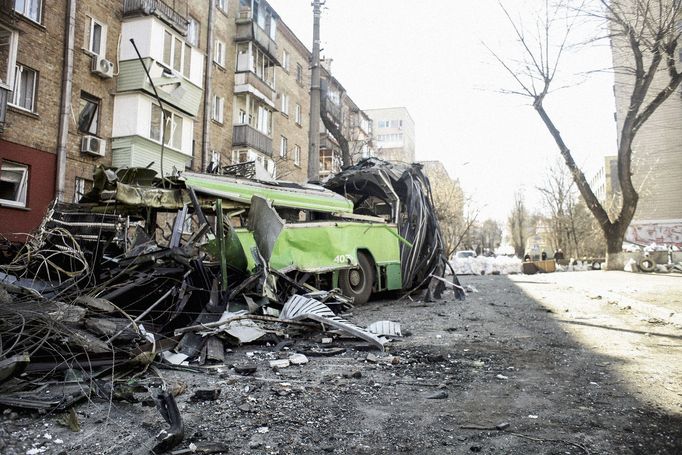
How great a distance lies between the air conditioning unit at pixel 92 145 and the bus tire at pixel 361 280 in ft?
33.4

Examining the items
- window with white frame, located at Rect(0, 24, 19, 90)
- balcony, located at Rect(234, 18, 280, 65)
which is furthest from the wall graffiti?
window with white frame, located at Rect(0, 24, 19, 90)

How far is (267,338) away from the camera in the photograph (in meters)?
5.07

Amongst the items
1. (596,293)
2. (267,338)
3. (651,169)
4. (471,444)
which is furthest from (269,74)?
(651,169)

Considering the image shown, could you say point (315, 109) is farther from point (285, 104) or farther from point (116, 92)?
point (285, 104)

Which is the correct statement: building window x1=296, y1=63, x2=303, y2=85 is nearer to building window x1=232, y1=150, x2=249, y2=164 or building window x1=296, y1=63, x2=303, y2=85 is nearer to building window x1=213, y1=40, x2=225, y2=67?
building window x1=213, y1=40, x2=225, y2=67

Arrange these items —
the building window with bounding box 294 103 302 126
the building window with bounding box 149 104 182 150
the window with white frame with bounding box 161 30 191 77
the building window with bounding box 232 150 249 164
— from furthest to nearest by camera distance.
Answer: the building window with bounding box 294 103 302 126, the building window with bounding box 232 150 249 164, the window with white frame with bounding box 161 30 191 77, the building window with bounding box 149 104 182 150

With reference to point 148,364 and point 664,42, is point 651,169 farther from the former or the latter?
point 148,364

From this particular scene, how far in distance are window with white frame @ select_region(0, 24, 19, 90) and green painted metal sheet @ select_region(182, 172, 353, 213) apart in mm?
9043

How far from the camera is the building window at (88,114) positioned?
1499 centimetres

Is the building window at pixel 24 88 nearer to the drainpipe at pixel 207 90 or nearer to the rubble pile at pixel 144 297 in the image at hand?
the drainpipe at pixel 207 90

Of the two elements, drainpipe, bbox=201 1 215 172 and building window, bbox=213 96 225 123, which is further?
building window, bbox=213 96 225 123

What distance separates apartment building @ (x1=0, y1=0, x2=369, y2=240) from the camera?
12852 millimetres

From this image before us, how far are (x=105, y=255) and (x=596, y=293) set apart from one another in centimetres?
992

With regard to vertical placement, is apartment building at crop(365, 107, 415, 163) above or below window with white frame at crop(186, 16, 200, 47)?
above
